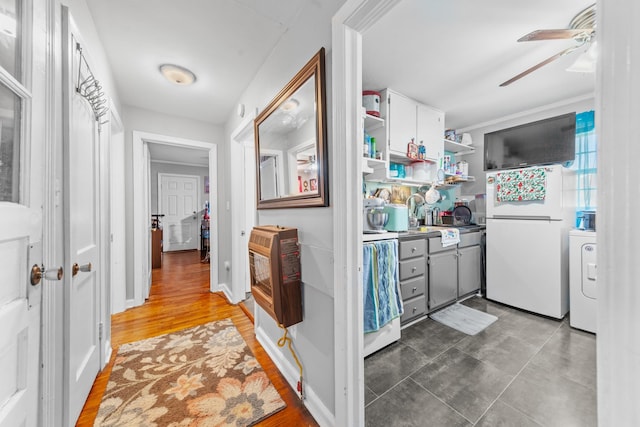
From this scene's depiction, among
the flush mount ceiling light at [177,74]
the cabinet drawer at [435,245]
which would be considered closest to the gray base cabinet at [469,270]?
the cabinet drawer at [435,245]

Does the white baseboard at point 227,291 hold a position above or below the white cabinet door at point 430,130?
below

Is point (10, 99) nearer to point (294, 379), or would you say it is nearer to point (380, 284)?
point (294, 379)

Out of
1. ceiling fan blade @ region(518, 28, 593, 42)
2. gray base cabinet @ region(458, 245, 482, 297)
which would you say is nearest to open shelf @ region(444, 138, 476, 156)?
gray base cabinet @ region(458, 245, 482, 297)

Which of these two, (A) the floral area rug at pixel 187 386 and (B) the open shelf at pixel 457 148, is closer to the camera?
(A) the floral area rug at pixel 187 386

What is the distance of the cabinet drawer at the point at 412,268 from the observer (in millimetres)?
2098

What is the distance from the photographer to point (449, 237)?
8.22 feet

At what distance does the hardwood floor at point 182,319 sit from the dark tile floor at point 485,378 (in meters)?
0.49

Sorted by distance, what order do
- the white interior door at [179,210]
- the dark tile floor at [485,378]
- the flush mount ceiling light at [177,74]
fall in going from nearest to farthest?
the dark tile floor at [485,378], the flush mount ceiling light at [177,74], the white interior door at [179,210]

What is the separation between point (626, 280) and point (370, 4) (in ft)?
3.70

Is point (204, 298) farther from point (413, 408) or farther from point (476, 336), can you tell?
point (476, 336)

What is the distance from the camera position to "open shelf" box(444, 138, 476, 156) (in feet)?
10.7

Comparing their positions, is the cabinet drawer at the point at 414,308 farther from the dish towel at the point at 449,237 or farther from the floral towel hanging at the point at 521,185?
the floral towel hanging at the point at 521,185

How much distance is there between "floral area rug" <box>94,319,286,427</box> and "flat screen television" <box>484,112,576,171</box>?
3.52 m

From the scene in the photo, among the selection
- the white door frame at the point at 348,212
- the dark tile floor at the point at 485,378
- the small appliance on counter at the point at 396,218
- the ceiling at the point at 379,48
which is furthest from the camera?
the small appliance on counter at the point at 396,218
